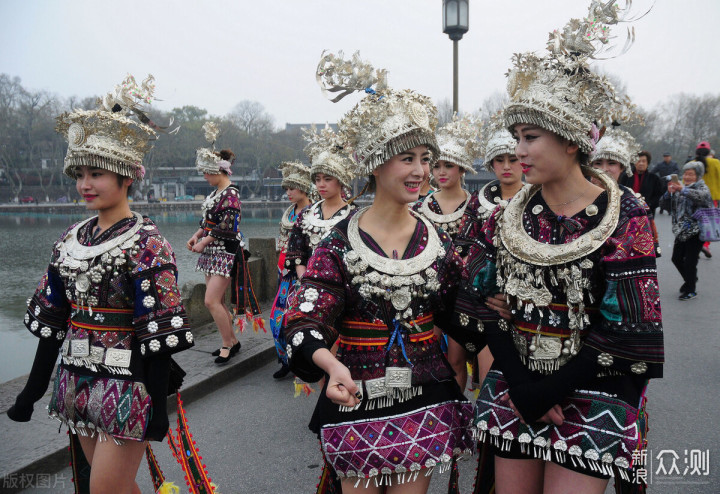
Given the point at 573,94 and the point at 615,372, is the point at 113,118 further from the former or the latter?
the point at 615,372

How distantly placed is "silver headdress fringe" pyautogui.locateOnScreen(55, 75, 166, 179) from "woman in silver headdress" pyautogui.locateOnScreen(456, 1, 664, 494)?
187 cm

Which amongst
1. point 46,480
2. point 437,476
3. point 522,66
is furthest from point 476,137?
point 46,480

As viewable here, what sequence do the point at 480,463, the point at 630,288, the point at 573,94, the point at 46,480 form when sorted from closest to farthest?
the point at 630,288 → the point at 573,94 → the point at 480,463 → the point at 46,480

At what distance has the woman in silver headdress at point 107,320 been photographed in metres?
2.31

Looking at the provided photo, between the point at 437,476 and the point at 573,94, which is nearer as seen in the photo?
the point at 573,94

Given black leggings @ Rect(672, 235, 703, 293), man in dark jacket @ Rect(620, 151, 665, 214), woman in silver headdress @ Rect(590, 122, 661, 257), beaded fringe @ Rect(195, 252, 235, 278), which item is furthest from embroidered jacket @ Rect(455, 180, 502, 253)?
→ black leggings @ Rect(672, 235, 703, 293)

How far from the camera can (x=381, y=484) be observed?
197 centimetres

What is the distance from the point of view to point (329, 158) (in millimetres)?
4840

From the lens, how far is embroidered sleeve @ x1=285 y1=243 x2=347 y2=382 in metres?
1.90

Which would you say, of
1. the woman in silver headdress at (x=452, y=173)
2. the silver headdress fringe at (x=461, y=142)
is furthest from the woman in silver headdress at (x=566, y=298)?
the silver headdress fringe at (x=461, y=142)

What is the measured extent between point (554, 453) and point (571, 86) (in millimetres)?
1449

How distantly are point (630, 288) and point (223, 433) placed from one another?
3536 millimetres

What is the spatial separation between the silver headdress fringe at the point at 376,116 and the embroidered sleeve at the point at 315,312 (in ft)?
1.67

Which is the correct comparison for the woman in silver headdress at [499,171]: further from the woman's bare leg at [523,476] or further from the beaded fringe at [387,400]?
the beaded fringe at [387,400]
